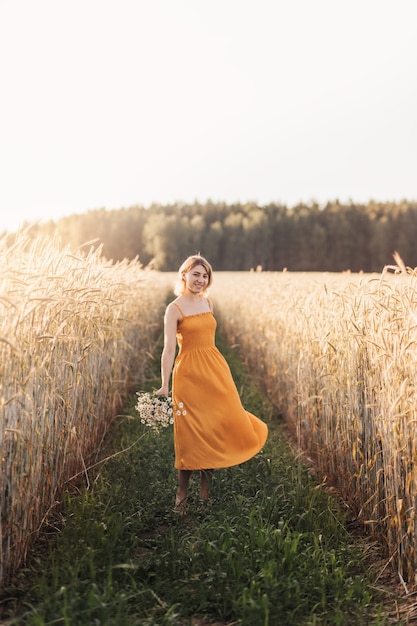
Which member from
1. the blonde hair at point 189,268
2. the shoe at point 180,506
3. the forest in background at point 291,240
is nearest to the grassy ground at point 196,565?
the shoe at point 180,506

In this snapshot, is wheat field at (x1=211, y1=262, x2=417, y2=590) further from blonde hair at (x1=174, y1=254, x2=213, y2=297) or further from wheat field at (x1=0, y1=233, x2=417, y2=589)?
blonde hair at (x1=174, y1=254, x2=213, y2=297)

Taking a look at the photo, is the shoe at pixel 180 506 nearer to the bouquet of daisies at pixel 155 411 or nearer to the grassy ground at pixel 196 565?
the grassy ground at pixel 196 565

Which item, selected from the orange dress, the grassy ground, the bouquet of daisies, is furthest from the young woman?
the grassy ground

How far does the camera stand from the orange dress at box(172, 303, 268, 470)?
4746mm

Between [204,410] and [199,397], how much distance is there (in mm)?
103

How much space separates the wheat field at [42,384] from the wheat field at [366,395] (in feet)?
6.20

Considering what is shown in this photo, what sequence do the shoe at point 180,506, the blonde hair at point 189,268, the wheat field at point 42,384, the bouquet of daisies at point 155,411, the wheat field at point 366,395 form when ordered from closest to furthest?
the wheat field at point 42,384 → the wheat field at point 366,395 → the bouquet of daisies at point 155,411 → the shoe at point 180,506 → the blonde hair at point 189,268

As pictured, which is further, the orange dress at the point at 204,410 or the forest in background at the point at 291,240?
the forest in background at the point at 291,240

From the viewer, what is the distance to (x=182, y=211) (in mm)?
84062

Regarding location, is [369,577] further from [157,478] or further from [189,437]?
[157,478]

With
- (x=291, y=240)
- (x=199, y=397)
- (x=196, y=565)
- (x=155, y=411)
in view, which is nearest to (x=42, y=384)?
(x=155, y=411)

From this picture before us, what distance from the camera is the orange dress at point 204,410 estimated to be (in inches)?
187

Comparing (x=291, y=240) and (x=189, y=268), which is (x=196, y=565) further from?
(x=291, y=240)

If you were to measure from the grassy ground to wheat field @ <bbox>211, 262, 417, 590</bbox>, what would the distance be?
316 mm
